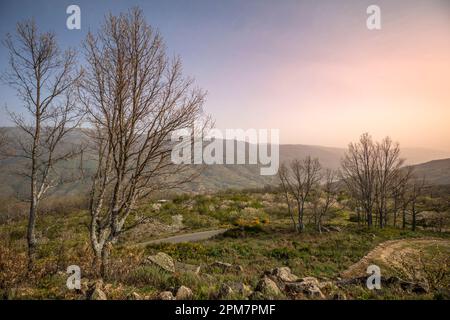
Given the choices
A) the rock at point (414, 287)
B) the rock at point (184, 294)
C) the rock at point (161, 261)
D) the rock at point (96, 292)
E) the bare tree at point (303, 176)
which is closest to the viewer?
the rock at point (96, 292)

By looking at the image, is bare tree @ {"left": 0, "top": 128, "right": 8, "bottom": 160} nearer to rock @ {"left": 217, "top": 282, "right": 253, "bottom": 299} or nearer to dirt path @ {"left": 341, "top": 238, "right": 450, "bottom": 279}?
rock @ {"left": 217, "top": 282, "right": 253, "bottom": 299}

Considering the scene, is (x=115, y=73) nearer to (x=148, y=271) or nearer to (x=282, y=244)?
(x=148, y=271)

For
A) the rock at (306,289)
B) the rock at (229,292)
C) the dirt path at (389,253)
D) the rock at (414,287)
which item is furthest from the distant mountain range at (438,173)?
the rock at (229,292)

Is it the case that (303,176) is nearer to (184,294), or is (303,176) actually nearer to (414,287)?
(414,287)

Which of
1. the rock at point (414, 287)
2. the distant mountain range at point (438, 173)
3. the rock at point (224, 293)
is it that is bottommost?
the distant mountain range at point (438, 173)

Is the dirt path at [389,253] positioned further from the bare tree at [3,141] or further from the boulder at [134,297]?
the bare tree at [3,141]

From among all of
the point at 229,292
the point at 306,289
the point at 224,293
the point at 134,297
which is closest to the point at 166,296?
A: the point at 134,297

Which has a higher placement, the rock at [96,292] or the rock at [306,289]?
the rock at [96,292]

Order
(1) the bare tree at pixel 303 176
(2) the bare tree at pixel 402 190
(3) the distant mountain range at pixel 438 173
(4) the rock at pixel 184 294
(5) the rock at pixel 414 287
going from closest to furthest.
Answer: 1. (4) the rock at pixel 184 294
2. (5) the rock at pixel 414 287
3. (1) the bare tree at pixel 303 176
4. (2) the bare tree at pixel 402 190
5. (3) the distant mountain range at pixel 438 173

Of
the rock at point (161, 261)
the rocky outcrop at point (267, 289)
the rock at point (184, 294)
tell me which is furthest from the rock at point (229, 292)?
the rock at point (161, 261)

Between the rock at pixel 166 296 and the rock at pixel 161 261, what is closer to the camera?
the rock at pixel 166 296

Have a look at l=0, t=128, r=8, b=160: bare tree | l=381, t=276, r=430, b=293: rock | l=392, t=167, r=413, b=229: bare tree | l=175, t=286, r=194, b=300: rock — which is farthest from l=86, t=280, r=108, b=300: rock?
l=392, t=167, r=413, b=229: bare tree

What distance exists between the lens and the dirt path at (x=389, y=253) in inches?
651
